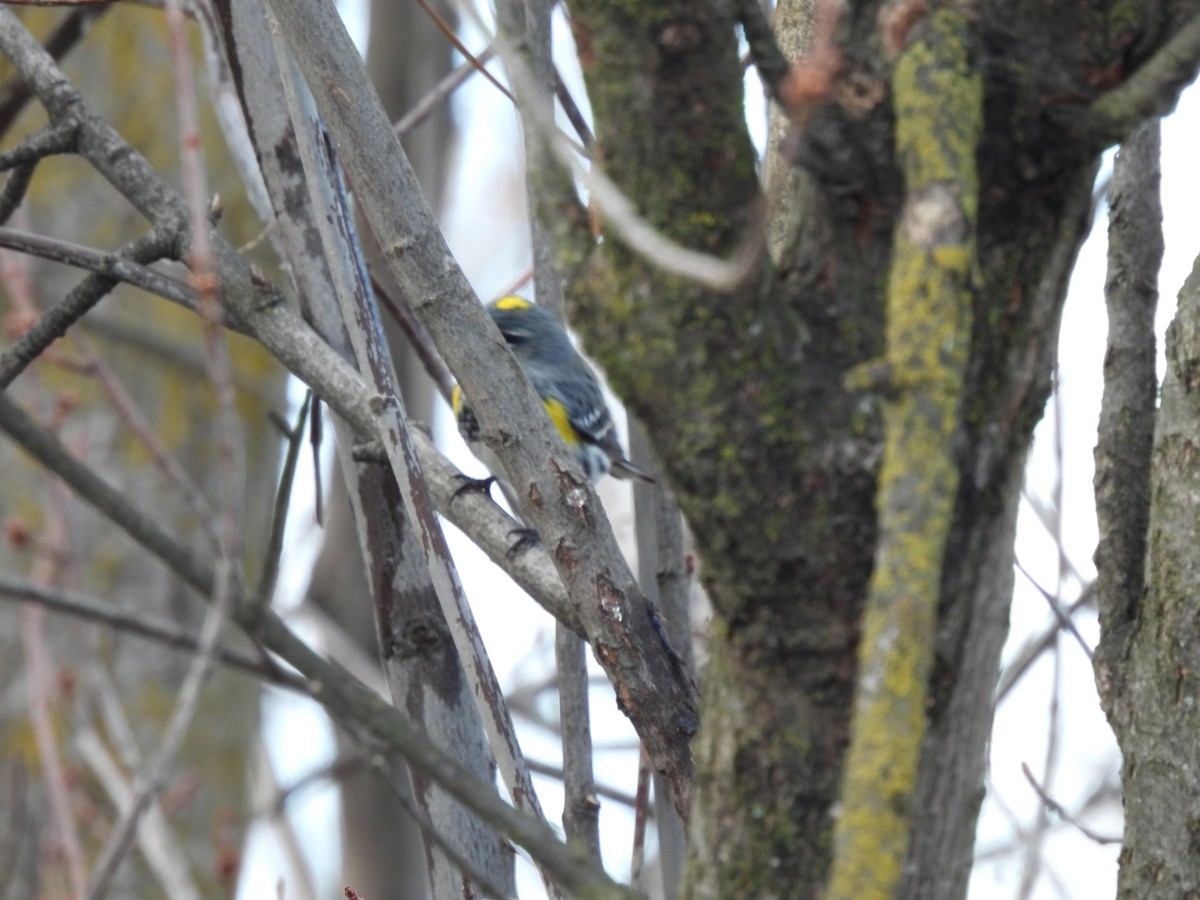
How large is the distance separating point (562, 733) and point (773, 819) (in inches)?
31.1

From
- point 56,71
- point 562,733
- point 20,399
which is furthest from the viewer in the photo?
point 20,399

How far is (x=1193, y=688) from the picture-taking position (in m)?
1.50

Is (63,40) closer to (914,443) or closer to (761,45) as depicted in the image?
(761,45)

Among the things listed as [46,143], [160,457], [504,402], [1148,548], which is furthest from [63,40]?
[1148,548]

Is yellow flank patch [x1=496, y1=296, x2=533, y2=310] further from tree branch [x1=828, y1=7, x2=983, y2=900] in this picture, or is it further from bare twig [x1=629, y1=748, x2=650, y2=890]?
tree branch [x1=828, y1=7, x2=983, y2=900]

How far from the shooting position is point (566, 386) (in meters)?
5.16

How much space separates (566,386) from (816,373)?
13.8 ft

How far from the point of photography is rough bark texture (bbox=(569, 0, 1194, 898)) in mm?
925

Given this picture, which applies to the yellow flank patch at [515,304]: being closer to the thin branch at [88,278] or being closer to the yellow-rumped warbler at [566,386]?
the yellow-rumped warbler at [566,386]

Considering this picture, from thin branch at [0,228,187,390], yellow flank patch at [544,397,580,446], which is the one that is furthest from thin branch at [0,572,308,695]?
yellow flank patch at [544,397,580,446]

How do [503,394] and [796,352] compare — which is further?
[503,394]

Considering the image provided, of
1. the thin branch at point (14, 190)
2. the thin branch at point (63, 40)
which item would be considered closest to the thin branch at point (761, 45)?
the thin branch at point (14, 190)

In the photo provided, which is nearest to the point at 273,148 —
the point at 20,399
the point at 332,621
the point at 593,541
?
the point at 593,541

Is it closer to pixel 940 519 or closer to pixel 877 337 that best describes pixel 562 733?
pixel 877 337
